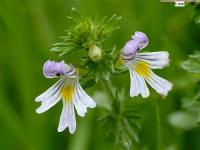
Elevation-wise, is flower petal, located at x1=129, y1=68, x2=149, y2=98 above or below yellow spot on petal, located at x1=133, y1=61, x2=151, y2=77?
below

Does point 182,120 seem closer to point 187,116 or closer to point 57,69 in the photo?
point 187,116

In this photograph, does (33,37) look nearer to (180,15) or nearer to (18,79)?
(18,79)

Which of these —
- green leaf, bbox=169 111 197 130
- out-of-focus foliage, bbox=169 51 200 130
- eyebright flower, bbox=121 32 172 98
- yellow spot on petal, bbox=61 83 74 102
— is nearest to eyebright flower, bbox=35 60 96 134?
yellow spot on petal, bbox=61 83 74 102

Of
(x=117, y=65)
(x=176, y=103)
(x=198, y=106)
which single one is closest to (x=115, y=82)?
(x=176, y=103)

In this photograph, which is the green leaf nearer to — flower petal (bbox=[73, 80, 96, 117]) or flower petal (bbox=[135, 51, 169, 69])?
flower petal (bbox=[135, 51, 169, 69])

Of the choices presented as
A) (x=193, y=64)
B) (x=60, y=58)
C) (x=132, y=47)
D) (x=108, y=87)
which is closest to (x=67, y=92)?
(x=108, y=87)

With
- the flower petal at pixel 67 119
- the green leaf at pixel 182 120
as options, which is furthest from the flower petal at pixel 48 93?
the green leaf at pixel 182 120
